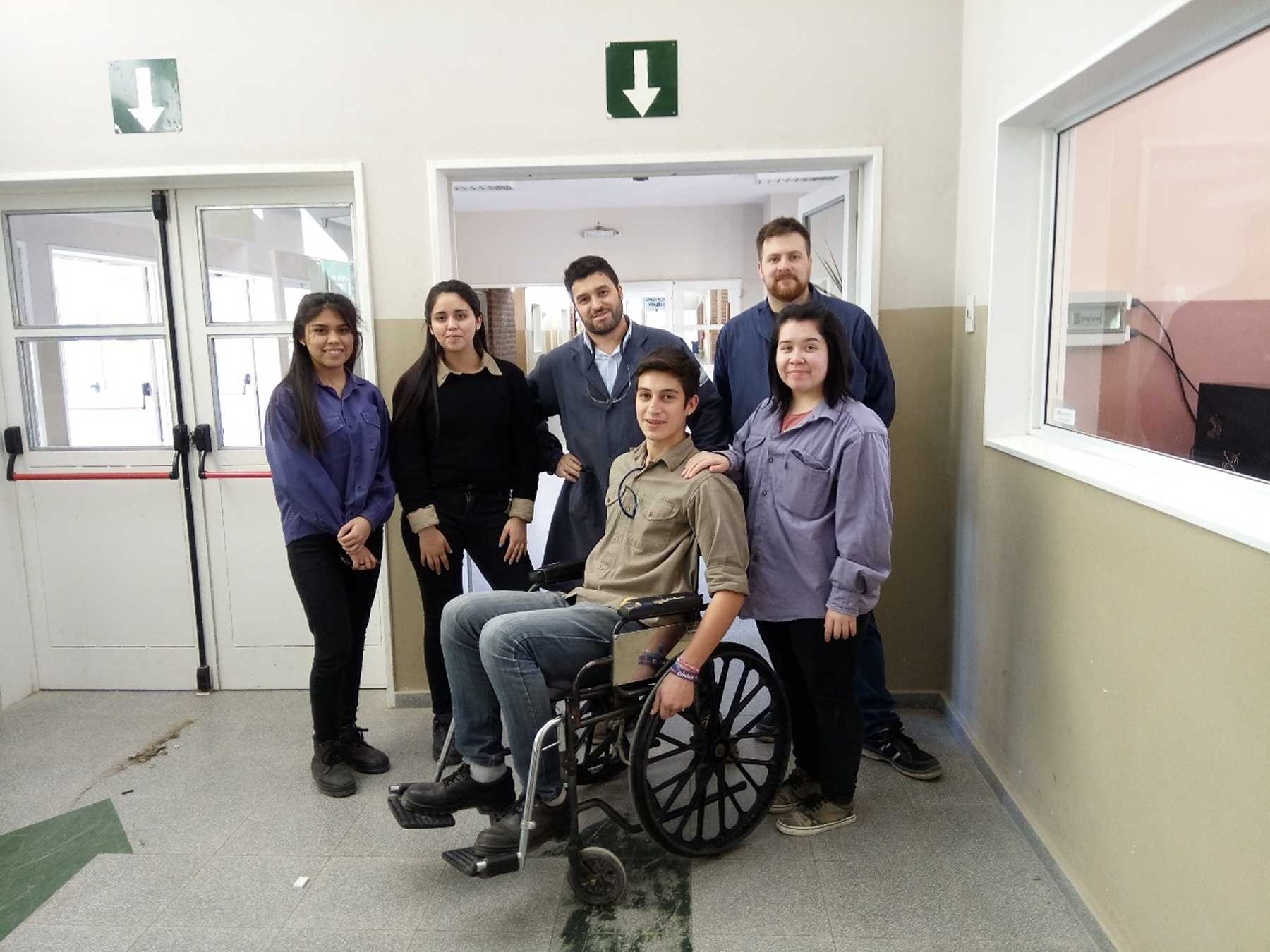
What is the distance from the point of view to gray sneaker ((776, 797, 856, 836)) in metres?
2.31

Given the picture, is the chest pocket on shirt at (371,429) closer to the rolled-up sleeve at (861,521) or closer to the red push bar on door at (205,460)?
the red push bar on door at (205,460)

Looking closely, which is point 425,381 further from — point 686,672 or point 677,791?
point 677,791

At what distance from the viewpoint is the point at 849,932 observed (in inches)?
75.7

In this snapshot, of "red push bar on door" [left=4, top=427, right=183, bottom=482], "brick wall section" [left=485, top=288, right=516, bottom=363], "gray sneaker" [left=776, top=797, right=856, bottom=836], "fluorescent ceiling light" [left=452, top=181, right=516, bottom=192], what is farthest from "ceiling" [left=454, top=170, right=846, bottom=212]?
"gray sneaker" [left=776, top=797, right=856, bottom=836]

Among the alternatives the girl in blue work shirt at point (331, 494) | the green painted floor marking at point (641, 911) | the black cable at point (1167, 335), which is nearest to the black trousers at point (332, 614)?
the girl in blue work shirt at point (331, 494)

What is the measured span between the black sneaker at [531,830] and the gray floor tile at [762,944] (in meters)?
0.40

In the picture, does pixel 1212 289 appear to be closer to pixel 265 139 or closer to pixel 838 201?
pixel 838 201

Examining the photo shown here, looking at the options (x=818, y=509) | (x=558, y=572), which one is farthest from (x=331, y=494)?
(x=818, y=509)

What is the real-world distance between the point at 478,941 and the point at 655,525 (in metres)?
1.03

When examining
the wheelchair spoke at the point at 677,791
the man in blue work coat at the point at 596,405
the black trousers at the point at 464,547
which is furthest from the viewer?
the black trousers at the point at 464,547

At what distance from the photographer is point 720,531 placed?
2.02m

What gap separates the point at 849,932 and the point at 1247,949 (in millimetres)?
787

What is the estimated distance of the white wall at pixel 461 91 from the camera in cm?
280

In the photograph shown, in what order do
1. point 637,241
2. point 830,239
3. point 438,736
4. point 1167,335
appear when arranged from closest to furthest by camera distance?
1. point 1167,335
2. point 438,736
3. point 830,239
4. point 637,241
